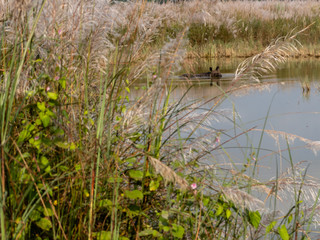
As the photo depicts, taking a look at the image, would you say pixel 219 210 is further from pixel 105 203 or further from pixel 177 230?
pixel 105 203

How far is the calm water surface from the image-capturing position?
265 cm

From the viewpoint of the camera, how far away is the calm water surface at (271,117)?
8.69 feet

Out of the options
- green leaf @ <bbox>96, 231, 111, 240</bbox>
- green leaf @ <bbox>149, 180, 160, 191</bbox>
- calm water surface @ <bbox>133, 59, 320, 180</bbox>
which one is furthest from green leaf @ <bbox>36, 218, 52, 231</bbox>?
calm water surface @ <bbox>133, 59, 320, 180</bbox>

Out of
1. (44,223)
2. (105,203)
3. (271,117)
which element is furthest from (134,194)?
(271,117)

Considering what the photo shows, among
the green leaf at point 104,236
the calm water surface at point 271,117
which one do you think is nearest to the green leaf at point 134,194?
the green leaf at point 104,236

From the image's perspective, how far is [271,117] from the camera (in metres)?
5.00

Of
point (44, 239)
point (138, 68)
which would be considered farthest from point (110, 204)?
point (138, 68)

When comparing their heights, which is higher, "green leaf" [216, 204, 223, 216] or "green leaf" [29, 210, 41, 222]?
"green leaf" [29, 210, 41, 222]

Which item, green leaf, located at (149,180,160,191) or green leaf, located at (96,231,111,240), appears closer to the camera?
green leaf, located at (96,231,111,240)

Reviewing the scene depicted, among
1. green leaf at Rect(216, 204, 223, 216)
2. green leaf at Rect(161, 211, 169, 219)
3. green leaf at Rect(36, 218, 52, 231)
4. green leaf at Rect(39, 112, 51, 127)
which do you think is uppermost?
green leaf at Rect(39, 112, 51, 127)

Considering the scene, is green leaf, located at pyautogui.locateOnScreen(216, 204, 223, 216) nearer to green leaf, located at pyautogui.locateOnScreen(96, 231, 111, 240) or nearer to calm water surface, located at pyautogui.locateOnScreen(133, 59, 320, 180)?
calm water surface, located at pyautogui.locateOnScreen(133, 59, 320, 180)

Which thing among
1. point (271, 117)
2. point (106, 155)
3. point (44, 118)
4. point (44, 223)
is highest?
point (44, 118)

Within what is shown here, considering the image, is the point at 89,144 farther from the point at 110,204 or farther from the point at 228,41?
the point at 228,41

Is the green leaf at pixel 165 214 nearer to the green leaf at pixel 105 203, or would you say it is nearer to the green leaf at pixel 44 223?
the green leaf at pixel 105 203
